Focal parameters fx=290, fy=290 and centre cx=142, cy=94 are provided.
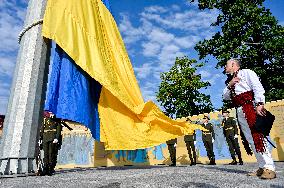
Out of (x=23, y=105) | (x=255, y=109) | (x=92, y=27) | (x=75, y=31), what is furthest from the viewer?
(x=92, y=27)

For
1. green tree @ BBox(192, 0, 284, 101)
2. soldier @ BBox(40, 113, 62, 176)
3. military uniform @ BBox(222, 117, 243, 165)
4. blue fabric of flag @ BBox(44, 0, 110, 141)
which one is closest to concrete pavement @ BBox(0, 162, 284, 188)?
blue fabric of flag @ BBox(44, 0, 110, 141)

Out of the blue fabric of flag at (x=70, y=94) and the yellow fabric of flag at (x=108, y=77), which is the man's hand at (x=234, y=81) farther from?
the blue fabric of flag at (x=70, y=94)

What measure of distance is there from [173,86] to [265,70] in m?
8.44

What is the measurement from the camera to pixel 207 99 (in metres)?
27.2

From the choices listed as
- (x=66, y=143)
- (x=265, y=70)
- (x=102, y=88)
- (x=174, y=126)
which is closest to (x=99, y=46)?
(x=102, y=88)

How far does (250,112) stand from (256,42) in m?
19.4

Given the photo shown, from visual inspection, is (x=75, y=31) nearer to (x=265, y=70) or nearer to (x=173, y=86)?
(x=265, y=70)

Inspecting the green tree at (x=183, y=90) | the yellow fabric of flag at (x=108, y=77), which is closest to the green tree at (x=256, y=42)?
the green tree at (x=183, y=90)

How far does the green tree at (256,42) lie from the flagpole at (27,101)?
17299 mm

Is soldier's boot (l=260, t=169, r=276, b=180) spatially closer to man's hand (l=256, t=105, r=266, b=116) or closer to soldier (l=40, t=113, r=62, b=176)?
man's hand (l=256, t=105, r=266, b=116)

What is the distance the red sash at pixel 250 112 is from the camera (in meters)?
4.01

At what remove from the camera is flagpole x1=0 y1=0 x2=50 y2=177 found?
15.8 feet

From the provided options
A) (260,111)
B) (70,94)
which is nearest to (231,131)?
(260,111)

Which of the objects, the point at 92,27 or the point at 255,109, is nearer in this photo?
the point at 255,109
